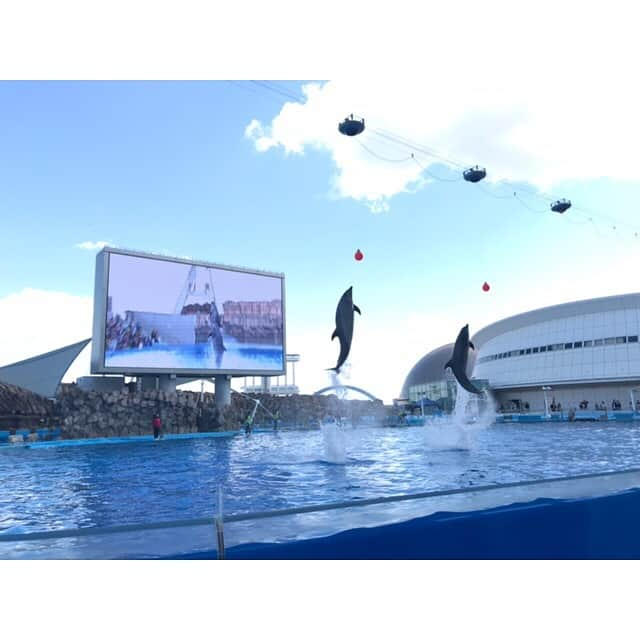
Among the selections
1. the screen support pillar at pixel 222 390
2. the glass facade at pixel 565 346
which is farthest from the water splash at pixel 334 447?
the glass facade at pixel 565 346

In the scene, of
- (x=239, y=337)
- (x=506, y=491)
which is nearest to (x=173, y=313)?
(x=239, y=337)

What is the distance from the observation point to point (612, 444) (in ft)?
42.3

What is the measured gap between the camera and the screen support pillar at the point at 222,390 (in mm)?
34306

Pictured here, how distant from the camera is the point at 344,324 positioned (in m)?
9.62

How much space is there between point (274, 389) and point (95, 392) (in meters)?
40.4

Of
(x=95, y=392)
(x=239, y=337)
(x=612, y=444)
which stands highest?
(x=239, y=337)

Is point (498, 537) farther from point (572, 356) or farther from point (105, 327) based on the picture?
point (572, 356)

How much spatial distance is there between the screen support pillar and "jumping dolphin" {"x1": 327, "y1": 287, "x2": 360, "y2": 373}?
2553 cm

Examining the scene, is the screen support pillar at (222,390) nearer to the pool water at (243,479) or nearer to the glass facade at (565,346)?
the pool water at (243,479)

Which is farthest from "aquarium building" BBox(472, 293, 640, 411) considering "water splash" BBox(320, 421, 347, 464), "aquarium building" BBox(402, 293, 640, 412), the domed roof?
"water splash" BBox(320, 421, 347, 464)

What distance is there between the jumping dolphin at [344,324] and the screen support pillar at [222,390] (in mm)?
25533

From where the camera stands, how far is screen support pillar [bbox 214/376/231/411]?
34306 mm

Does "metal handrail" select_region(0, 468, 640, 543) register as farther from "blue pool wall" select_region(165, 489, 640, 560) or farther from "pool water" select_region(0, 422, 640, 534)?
"pool water" select_region(0, 422, 640, 534)
